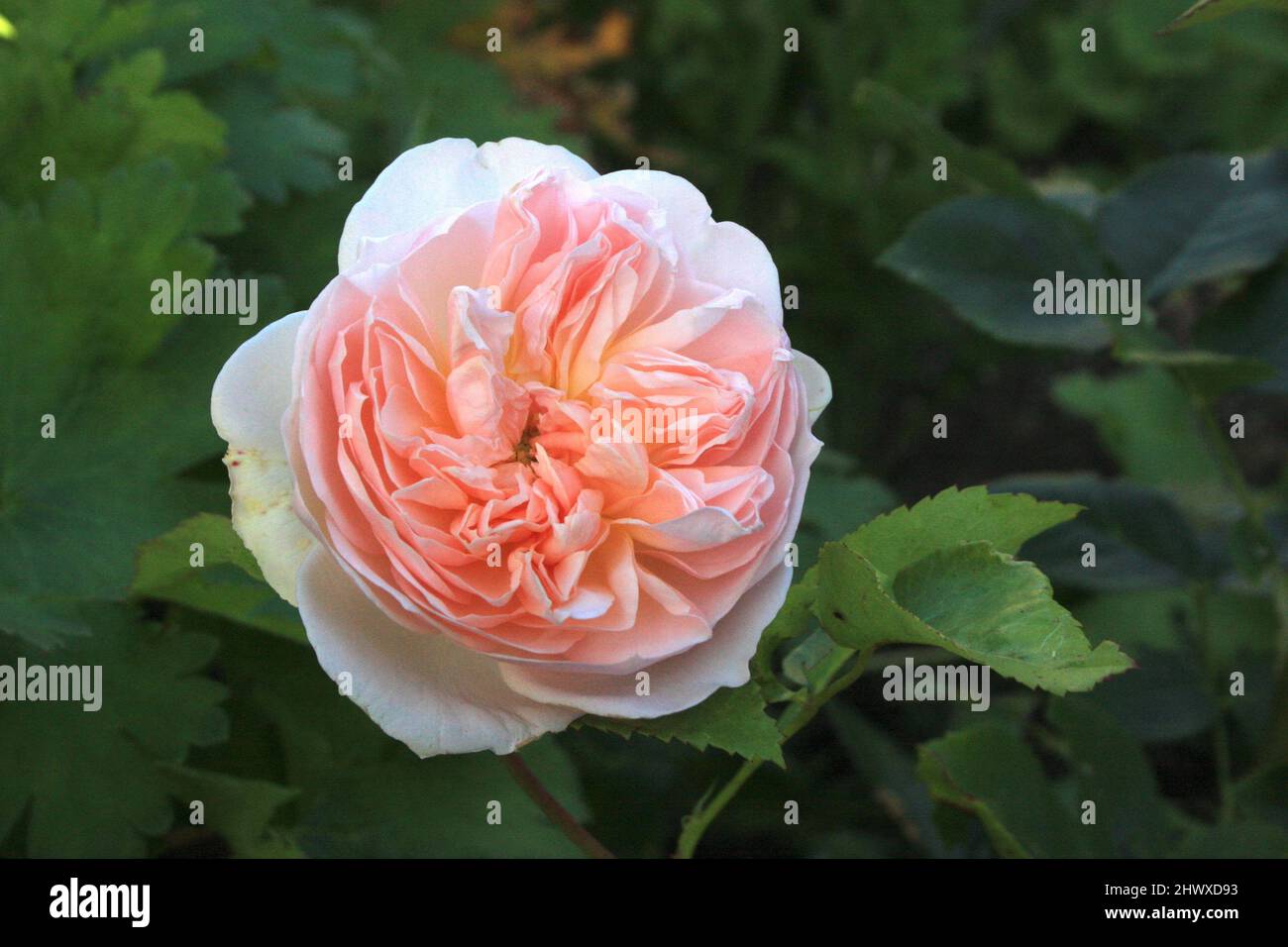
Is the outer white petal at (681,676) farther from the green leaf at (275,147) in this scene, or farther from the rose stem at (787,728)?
the green leaf at (275,147)

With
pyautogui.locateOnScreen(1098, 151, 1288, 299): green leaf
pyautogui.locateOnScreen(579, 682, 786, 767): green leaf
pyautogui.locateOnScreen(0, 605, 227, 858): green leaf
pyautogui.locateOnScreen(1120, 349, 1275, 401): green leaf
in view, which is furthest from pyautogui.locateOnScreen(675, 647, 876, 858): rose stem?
pyautogui.locateOnScreen(1098, 151, 1288, 299): green leaf

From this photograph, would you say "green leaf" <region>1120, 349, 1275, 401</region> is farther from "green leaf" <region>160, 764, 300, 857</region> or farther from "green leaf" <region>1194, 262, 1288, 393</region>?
"green leaf" <region>160, 764, 300, 857</region>

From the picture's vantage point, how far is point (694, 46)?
5.17 feet


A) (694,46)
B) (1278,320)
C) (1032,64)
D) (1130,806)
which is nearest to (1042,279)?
(1278,320)

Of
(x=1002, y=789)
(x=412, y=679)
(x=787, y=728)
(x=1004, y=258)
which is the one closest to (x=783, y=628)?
(x=787, y=728)

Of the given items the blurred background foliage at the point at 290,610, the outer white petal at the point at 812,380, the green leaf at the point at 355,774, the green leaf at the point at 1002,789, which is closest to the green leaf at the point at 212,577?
the blurred background foliage at the point at 290,610

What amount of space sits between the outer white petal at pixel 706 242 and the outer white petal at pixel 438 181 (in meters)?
0.03

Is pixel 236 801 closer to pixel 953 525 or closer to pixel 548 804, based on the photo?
pixel 548 804

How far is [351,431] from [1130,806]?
1.80 ft

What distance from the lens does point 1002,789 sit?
0.70 meters

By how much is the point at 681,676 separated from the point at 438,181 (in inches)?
7.9

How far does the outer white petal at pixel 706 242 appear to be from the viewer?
0.49 m

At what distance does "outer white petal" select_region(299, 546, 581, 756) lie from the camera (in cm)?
44

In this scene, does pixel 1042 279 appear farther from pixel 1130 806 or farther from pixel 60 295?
pixel 60 295
